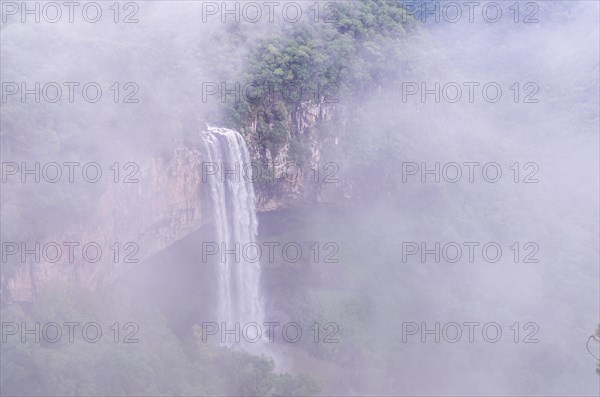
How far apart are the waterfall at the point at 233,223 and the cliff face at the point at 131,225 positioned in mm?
642

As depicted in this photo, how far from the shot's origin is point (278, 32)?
27.2 m

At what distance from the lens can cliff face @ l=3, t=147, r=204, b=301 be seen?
1731 cm

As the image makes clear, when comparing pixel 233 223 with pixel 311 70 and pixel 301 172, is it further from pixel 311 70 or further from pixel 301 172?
pixel 311 70

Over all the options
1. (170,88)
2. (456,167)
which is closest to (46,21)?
(170,88)

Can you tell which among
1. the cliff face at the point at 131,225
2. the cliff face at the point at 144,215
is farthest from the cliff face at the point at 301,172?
the cliff face at the point at 131,225

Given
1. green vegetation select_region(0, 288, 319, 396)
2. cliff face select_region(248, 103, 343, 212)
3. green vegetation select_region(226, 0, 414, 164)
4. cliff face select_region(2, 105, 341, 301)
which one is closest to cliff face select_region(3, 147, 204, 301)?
cliff face select_region(2, 105, 341, 301)

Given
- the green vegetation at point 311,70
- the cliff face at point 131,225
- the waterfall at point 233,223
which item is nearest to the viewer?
the cliff face at point 131,225

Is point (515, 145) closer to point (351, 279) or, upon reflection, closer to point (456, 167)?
point (456, 167)

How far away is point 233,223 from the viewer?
2377cm

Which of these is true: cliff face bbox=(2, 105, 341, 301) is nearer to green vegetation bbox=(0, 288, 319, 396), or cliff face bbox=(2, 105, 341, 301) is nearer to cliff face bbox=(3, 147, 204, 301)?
cliff face bbox=(3, 147, 204, 301)

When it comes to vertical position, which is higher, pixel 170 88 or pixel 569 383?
pixel 170 88

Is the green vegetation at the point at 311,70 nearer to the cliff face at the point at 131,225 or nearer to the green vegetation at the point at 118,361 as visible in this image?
the cliff face at the point at 131,225

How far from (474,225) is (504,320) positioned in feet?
13.5

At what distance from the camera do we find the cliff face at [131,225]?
17.3 meters
